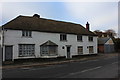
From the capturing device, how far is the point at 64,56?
3042cm

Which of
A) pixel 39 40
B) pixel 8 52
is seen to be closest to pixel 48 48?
pixel 39 40

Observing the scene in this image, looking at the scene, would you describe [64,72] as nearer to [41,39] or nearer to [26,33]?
[26,33]

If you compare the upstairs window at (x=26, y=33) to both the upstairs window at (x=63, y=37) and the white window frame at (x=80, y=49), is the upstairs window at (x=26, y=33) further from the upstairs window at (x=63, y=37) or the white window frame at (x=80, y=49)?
the white window frame at (x=80, y=49)

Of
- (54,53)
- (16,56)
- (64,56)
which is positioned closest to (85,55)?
(64,56)

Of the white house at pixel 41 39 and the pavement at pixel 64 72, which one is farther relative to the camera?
the white house at pixel 41 39

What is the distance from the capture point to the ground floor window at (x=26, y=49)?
24622 mm

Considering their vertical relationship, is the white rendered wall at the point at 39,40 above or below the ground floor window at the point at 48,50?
above

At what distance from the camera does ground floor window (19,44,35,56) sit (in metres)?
24.6

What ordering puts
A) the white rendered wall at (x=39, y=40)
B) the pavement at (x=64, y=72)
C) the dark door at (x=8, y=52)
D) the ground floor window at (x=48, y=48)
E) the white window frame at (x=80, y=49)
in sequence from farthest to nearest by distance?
the white window frame at (x=80, y=49) < the ground floor window at (x=48, y=48) < the white rendered wall at (x=39, y=40) < the dark door at (x=8, y=52) < the pavement at (x=64, y=72)

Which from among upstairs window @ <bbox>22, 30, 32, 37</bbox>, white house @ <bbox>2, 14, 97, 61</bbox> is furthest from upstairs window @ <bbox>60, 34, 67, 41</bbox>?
upstairs window @ <bbox>22, 30, 32, 37</bbox>

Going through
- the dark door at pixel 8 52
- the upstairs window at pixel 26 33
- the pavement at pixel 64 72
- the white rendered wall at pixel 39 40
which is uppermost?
the upstairs window at pixel 26 33

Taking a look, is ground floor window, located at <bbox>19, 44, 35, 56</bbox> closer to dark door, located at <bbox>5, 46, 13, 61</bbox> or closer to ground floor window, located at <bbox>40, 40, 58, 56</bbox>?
dark door, located at <bbox>5, 46, 13, 61</bbox>

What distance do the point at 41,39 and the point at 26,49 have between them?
331 centimetres

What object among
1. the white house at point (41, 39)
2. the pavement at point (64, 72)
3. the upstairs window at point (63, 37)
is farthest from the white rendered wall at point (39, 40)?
the pavement at point (64, 72)
